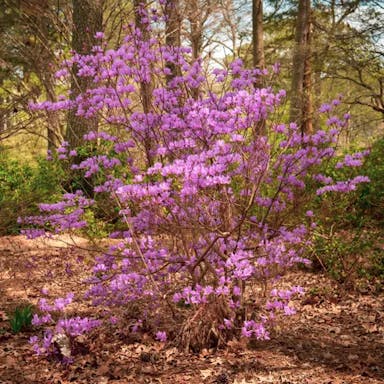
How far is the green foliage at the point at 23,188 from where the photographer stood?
7770 mm

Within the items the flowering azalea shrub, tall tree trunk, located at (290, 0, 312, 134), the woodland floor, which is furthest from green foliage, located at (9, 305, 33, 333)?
tall tree trunk, located at (290, 0, 312, 134)

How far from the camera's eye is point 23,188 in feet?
32.2

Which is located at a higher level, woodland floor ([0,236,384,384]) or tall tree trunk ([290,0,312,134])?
tall tree trunk ([290,0,312,134])

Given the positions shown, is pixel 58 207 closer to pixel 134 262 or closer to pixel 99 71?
pixel 134 262

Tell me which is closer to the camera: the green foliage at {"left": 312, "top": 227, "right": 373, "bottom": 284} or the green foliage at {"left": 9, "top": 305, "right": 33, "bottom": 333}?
the green foliage at {"left": 9, "top": 305, "right": 33, "bottom": 333}

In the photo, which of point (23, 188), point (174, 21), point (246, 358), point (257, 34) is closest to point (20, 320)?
point (246, 358)

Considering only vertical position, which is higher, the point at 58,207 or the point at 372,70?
the point at 372,70

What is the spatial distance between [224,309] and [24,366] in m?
1.85

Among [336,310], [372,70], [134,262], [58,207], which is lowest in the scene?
[336,310]

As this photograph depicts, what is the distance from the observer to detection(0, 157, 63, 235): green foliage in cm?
777

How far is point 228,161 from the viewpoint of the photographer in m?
3.40

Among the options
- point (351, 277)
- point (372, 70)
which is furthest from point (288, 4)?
point (351, 277)

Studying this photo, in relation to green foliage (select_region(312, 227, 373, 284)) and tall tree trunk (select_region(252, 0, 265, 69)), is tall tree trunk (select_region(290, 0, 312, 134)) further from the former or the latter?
green foliage (select_region(312, 227, 373, 284))

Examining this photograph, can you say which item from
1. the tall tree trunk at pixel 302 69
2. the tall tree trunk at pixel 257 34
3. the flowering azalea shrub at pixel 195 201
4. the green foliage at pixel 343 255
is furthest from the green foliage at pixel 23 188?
the tall tree trunk at pixel 302 69
